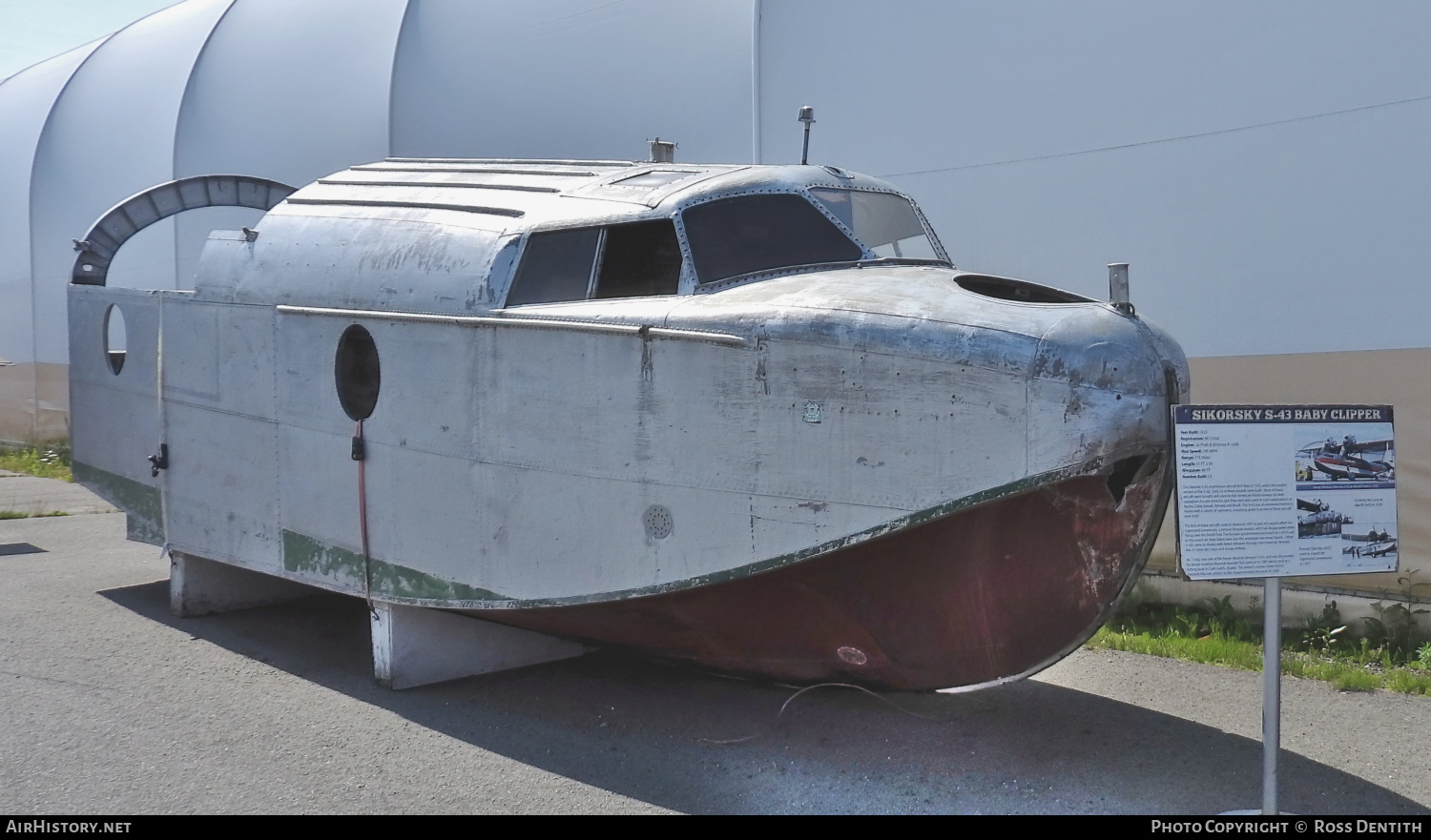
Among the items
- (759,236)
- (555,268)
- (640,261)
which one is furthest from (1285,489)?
(555,268)

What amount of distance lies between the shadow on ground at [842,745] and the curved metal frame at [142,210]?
458 cm

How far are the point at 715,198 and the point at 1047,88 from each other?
4540mm

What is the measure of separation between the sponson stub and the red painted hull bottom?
0.01 metres

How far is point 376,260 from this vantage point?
7172 millimetres

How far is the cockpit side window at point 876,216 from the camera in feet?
21.6

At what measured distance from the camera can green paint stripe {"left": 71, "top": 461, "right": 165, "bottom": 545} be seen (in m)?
8.91

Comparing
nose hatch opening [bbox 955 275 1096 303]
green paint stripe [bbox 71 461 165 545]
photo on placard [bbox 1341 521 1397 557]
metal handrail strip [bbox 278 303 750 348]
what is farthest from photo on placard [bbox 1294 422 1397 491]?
green paint stripe [bbox 71 461 165 545]

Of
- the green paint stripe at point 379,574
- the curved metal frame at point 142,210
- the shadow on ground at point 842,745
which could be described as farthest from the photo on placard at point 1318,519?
the curved metal frame at point 142,210

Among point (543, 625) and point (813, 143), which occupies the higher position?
point (813, 143)

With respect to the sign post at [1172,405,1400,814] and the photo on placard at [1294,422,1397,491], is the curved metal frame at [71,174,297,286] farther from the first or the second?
the photo on placard at [1294,422,1397,491]

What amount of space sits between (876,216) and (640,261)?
144 cm

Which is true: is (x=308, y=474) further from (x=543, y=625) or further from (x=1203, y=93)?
(x=1203, y=93)
